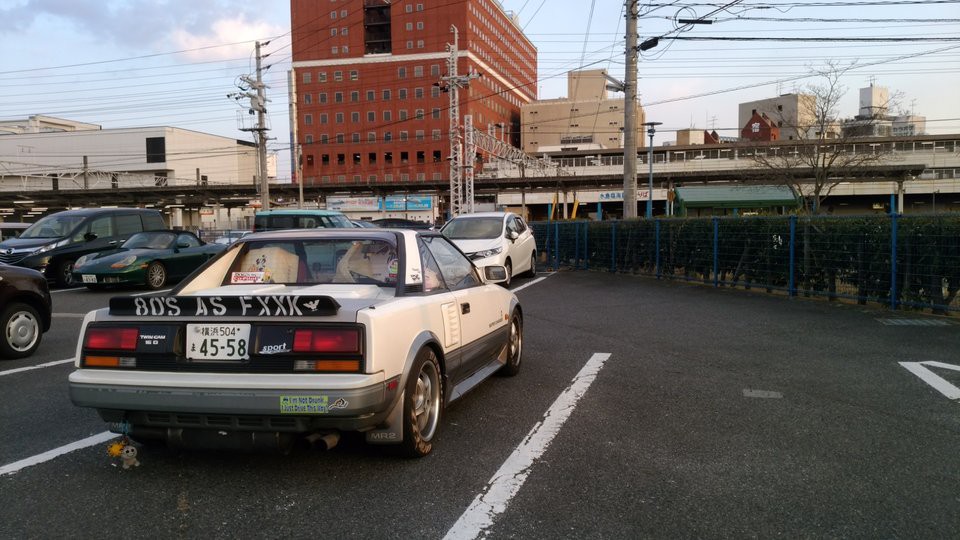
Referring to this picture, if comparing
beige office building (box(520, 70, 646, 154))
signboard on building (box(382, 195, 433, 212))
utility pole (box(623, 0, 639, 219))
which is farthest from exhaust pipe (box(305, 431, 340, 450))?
beige office building (box(520, 70, 646, 154))

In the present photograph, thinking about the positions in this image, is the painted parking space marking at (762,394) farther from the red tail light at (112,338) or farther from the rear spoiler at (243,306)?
the red tail light at (112,338)

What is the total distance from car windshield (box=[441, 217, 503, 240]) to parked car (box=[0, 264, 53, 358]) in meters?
8.78

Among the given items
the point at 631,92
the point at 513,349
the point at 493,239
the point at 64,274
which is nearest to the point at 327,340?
the point at 513,349

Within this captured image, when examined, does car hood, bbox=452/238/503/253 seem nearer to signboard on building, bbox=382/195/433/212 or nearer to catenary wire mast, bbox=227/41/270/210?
catenary wire mast, bbox=227/41/270/210

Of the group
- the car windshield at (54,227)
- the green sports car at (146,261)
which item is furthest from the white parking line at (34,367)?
the car windshield at (54,227)

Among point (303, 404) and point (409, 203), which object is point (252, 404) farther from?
point (409, 203)

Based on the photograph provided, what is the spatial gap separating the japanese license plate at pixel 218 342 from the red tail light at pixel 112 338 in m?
0.34

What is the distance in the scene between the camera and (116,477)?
3756mm

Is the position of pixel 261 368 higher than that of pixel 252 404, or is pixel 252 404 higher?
pixel 261 368

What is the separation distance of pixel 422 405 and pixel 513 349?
2309mm

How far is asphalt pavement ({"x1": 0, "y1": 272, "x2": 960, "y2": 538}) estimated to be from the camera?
316cm

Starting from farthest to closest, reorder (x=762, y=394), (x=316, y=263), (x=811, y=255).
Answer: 1. (x=811, y=255)
2. (x=762, y=394)
3. (x=316, y=263)

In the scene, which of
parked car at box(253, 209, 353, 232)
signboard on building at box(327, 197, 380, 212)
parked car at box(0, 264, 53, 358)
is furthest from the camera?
signboard on building at box(327, 197, 380, 212)

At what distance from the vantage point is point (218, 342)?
3.50 metres
